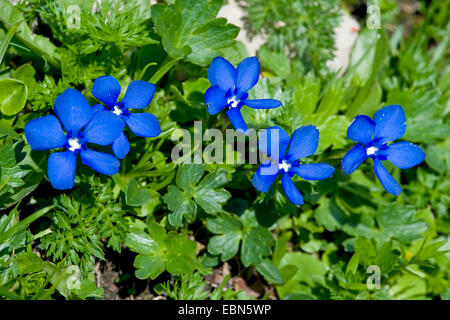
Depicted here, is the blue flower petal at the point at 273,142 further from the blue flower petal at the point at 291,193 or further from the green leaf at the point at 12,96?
the green leaf at the point at 12,96

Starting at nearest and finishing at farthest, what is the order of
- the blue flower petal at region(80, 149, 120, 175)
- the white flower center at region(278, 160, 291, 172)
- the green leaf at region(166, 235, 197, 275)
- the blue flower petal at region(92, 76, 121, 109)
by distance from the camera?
the blue flower petal at region(80, 149, 120, 175) → the blue flower petal at region(92, 76, 121, 109) → the white flower center at region(278, 160, 291, 172) → the green leaf at region(166, 235, 197, 275)

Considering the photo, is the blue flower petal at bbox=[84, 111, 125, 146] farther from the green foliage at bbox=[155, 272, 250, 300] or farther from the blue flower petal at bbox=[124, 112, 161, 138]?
the green foliage at bbox=[155, 272, 250, 300]

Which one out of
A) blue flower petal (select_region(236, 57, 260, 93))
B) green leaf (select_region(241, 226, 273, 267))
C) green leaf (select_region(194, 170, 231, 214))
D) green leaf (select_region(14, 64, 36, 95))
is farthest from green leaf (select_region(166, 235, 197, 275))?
green leaf (select_region(14, 64, 36, 95))

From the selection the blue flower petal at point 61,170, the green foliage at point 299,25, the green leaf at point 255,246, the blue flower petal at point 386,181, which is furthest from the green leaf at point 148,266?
the green foliage at point 299,25

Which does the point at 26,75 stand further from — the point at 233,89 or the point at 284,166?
the point at 284,166

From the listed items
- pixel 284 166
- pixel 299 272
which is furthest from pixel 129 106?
pixel 299 272

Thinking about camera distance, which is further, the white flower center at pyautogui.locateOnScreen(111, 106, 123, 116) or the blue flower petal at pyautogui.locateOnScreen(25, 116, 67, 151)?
the white flower center at pyautogui.locateOnScreen(111, 106, 123, 116)
